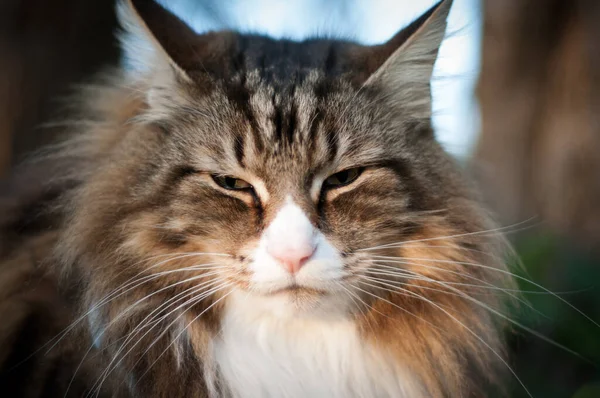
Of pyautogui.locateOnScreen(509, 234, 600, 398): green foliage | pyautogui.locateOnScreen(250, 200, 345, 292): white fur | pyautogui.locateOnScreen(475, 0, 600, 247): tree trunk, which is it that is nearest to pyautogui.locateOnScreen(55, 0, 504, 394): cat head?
pyautogui.locateOnScreen(250, 200, 345, 292): white fur

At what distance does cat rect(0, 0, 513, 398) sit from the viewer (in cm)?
152

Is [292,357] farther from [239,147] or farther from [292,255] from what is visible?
[239,147]

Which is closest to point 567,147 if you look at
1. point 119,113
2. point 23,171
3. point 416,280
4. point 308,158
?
point 416,280

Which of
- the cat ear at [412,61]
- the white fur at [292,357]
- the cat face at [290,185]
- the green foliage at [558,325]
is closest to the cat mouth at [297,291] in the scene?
the cat face at [290,185]

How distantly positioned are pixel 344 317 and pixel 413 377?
0.32m

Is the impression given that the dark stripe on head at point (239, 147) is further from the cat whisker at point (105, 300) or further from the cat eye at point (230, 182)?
the cat whisker at point (105, 300)

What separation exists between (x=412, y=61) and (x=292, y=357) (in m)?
0.96

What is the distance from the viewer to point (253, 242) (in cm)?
145

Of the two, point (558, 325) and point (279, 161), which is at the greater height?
point (279, 161)

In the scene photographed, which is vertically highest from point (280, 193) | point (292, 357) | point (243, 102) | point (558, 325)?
point (243, 102)

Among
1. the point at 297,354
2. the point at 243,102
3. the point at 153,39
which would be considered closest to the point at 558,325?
the point at 297,354

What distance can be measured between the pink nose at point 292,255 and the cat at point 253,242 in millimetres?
45

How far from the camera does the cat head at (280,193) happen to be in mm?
1494

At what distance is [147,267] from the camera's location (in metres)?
1.57
